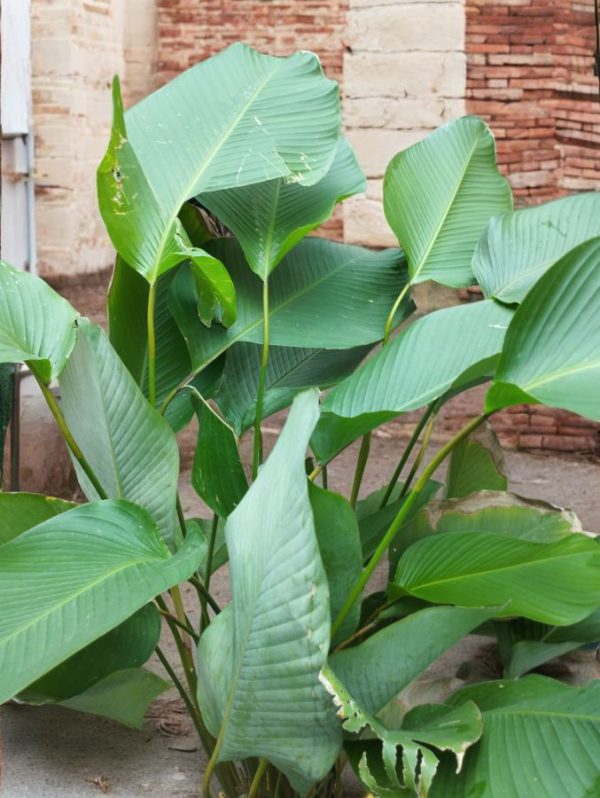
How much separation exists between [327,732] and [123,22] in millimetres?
4287

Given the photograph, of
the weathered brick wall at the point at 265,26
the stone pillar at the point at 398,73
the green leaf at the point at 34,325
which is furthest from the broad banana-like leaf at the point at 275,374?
the weathered brick wall at the point at 265,26

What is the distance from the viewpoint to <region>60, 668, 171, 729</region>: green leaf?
6.81ft

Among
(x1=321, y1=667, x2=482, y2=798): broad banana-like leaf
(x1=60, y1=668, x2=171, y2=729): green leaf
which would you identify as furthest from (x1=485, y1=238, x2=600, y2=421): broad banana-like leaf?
(x1=60, y1=668, x2=171, y2=729): green leaf

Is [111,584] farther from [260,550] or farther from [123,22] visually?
[123,22]

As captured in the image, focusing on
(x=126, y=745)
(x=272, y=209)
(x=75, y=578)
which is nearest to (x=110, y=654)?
(x=126, y=745)

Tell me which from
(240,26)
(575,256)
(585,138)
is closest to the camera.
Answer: (575,256)

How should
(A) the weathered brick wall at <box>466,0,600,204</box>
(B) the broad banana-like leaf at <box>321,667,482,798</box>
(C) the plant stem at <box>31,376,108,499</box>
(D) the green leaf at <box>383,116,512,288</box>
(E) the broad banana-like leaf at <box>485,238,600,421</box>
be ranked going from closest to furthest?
(B) the broad banana-like leaf at <box>321,667,482,798</box>
(E) the broad banana-like leaf at <box>485,238,600,421</box>
(C) the plant stem at <box>31,376,108,499</box>
(D) the green leaf at <box>383,116,512,288</box>
(A) the weathered brick wall at <box>466,0,600,204</box>

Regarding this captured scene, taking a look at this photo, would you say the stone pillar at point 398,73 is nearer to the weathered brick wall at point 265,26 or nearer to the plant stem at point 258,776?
the weathered brick wall at point 265,26

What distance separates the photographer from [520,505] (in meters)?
2.11

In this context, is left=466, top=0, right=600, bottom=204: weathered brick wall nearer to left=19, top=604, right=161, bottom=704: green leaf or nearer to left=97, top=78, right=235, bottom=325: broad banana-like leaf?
left=97, top=78, right=235, bottom=325: broad banana-like leaf

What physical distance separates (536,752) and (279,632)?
1.37ft

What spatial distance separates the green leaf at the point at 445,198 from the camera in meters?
2.22

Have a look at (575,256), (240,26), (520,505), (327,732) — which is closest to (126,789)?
(327,732)

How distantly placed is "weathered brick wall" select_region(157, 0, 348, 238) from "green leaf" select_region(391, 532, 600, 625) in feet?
12.1
